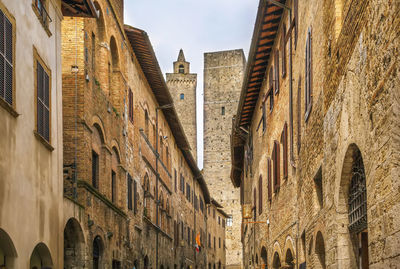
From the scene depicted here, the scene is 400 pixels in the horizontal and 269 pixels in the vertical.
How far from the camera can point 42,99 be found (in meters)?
12.0

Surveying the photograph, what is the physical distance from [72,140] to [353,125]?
8.73 m

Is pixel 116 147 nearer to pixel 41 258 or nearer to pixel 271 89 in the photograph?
pixel 271 89

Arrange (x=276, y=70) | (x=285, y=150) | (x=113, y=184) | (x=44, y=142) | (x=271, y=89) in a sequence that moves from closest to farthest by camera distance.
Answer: (x=44, y=142) → (x=285, y=150) → (x=276, y=70) → (x=113, y=184) → (x=271, y=89)

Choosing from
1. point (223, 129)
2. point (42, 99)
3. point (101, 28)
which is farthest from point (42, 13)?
point (223, 129)

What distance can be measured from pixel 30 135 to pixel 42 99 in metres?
1.16

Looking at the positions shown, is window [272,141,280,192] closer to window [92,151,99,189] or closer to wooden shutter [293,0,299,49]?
wooden shutter [293,0,299,49]

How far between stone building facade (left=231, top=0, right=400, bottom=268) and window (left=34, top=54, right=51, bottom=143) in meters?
4.98

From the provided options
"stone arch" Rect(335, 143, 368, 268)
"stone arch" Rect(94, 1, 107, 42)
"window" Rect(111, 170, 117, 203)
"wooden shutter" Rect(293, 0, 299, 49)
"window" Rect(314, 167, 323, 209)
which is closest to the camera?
"stone arch" Rect(335, 143, 368, 268)

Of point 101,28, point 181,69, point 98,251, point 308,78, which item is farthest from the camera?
point 181,69

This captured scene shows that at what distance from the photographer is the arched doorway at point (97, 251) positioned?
16531 millimetres

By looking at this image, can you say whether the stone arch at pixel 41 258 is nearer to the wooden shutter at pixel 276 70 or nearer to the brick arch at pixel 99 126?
the brick arch at pixel 99 126

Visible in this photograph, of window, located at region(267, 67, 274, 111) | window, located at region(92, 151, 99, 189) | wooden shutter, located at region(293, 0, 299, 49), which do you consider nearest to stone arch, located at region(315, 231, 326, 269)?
wooden shutter, located at region(293, 0, 299, 49)

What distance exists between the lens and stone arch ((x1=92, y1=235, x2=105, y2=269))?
54.2 feet

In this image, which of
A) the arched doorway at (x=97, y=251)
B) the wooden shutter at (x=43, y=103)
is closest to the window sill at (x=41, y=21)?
the wooden shutter at (x=43, y=103)
